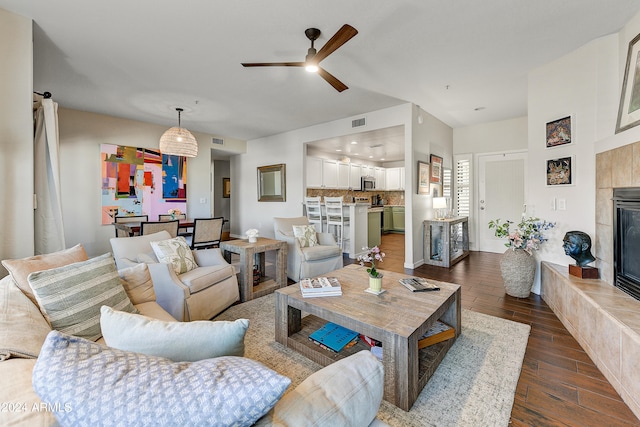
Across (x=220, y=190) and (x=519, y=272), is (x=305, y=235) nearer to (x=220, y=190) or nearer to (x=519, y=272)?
(x=519, y=272)

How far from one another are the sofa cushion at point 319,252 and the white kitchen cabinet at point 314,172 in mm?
2673

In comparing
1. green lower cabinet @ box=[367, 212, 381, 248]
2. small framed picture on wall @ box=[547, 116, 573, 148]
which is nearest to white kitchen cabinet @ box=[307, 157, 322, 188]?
green lower cabinet @ box=[367, 212, 381, 248]

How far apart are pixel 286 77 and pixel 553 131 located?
311 centimetres

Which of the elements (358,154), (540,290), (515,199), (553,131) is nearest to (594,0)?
(553,131)

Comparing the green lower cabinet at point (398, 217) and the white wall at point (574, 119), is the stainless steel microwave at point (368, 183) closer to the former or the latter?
the green lower cabinet at point (398, 217)

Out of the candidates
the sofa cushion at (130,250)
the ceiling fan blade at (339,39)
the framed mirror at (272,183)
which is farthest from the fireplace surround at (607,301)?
the framed mirror at (272,183)

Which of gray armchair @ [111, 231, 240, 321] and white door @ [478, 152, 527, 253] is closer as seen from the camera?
gray armchair @ [111, 231, 240, 321]

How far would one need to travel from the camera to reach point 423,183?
4707mm

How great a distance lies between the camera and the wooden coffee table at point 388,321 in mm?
1519

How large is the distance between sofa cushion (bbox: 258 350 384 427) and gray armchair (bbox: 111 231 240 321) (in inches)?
71.1

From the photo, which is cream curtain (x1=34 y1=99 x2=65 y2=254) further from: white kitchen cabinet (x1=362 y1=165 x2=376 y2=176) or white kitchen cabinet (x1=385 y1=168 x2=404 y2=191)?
white kitchen cabinet (x1=385 y1=168 x2=404 y2=191)

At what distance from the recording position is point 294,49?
9.22 ft

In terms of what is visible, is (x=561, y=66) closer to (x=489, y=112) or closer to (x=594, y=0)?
(x=594, y=0)

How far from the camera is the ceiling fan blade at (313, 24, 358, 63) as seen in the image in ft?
6.46
